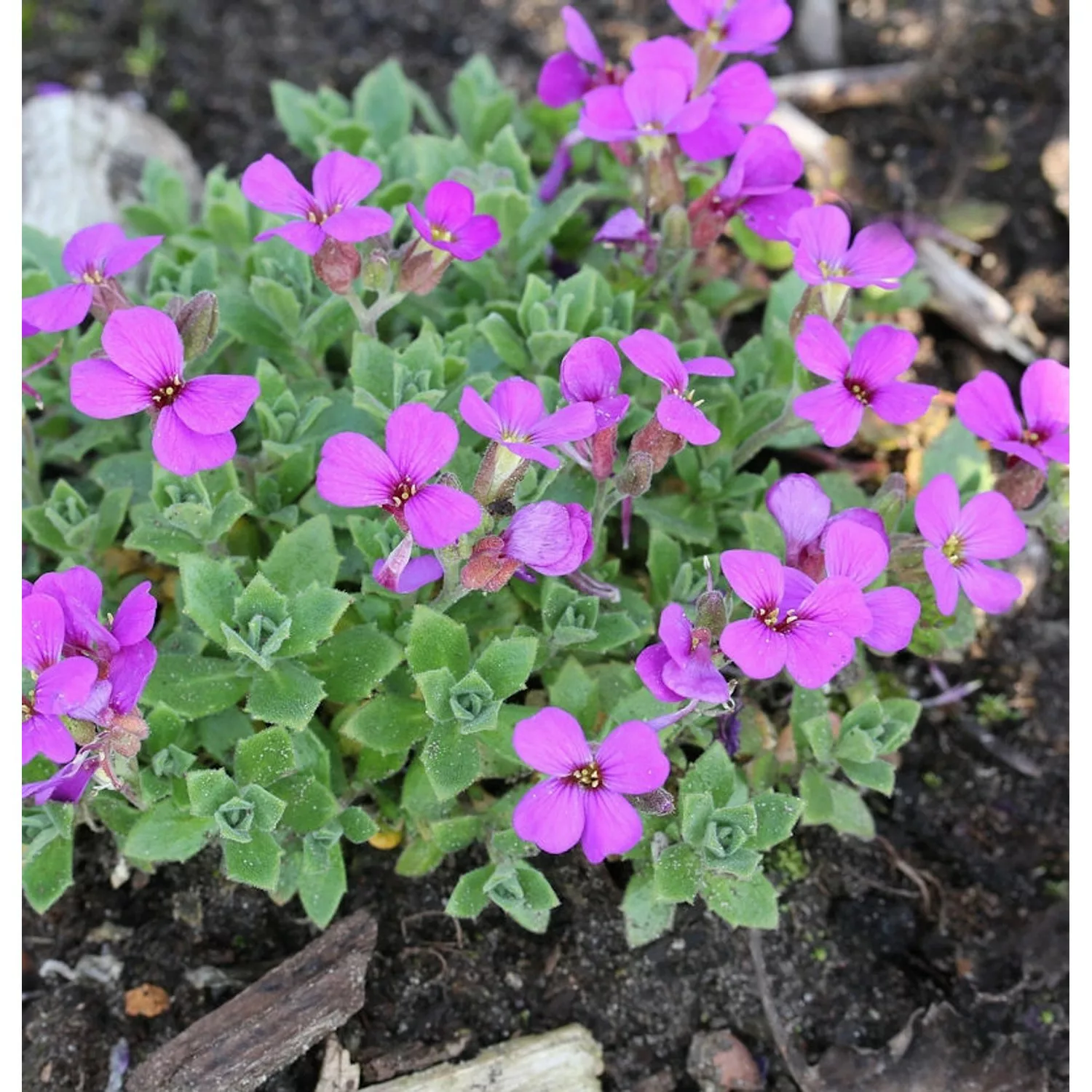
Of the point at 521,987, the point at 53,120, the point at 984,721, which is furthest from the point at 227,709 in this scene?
the point at 53,120

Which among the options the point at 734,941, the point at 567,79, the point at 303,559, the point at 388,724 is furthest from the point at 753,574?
the point at 567,79

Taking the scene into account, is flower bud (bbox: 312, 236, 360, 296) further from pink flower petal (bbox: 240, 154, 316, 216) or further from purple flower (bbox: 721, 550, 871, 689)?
purple flower (bbox: 721, 550, 871, 689)

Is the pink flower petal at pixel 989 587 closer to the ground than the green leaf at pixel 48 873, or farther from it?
farther from it

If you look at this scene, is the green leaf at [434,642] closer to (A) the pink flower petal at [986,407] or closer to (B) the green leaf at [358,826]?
(B) the green leaf at [358,826]

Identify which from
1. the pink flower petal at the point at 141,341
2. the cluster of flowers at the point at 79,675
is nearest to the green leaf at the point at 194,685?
the cluster of flowers at the point at 79,675

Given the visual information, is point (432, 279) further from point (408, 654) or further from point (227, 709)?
point (227, 709)

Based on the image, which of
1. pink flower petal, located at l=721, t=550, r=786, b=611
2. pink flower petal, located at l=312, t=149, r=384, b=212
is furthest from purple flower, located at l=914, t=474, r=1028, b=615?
pink flower petal, located at l=312, t=149, r=384, b=212
